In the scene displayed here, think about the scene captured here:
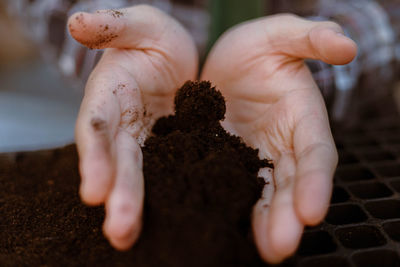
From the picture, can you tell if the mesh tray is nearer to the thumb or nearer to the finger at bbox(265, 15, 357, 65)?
the finger at bbox(265, 15, 357, 65)

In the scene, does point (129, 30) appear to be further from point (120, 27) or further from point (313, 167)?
point (313, 167)

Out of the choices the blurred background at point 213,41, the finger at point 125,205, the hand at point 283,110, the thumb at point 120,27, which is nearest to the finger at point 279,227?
the hand at point 283,110

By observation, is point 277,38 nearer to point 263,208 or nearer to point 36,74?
point 263,208

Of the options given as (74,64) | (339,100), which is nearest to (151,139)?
(74,64)

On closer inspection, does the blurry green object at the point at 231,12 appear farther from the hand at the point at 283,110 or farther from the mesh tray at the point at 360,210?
the mesh tray at the point at 360,210

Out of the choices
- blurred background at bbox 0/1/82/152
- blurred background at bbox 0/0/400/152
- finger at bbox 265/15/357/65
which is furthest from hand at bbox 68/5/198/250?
blurred background at bbox 0/1/82/152

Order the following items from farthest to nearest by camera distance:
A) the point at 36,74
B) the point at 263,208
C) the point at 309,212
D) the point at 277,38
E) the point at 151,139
Result: the point at 36,74 → the point at 277,38 → the point at 151,139 → the point at 263,208 → the point at 309,212
